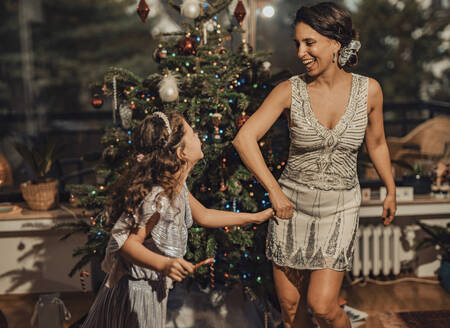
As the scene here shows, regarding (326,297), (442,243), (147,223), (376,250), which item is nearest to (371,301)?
(376,250)

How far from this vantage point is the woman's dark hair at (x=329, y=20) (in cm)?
205

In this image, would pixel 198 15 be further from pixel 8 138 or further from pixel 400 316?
pixel 8 138

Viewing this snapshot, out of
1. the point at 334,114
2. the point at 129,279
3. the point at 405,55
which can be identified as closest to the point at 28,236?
the point at 129,279

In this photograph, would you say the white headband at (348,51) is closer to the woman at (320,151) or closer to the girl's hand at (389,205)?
the woman at (320,151)

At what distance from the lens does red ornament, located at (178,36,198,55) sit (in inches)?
105

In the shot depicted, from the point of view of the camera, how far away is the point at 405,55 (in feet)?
42.8

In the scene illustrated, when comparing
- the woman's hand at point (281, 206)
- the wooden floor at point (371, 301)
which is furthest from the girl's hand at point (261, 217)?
the wooden floor at point (371, 301)

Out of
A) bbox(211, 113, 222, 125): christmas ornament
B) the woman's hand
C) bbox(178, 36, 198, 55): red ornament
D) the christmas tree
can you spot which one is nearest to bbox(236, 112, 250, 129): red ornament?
the christmas tree

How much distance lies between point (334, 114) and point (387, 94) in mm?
12257

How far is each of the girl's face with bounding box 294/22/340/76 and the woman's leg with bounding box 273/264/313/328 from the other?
0.95 metres

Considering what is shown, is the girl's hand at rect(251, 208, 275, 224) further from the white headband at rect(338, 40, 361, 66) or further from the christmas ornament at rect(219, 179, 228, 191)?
the white headband at rect(338, 40, 361, 66)

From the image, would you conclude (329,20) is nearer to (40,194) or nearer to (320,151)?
(320,151)

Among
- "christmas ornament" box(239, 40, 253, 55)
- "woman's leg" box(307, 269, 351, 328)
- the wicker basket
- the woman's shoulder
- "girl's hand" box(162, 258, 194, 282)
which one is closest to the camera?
"girl's hand" box(162, 258, 194, 282)

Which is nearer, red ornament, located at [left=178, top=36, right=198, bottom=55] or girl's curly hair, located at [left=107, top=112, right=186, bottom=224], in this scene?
girl's curly hair, located at [left=107, top=112, right=186, bottom=224]
